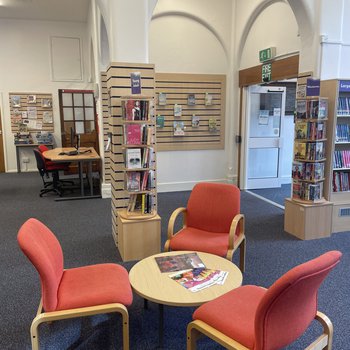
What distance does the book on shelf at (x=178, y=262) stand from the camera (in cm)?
245

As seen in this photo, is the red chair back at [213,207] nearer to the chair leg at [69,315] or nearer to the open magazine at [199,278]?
the open magazine at [199,278]

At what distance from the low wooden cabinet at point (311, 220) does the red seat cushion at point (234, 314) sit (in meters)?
2.33

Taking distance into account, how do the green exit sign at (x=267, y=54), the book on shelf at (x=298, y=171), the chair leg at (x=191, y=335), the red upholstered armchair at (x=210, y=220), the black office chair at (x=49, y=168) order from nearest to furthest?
the chair leg at (x=191, y=335) < the red upholstered armchair at (x=210, y=220) < the book on shelf at (x=298, y=171) < the green exit sign at (x=267, y=54) < the black office chair at (x=49, y=168)

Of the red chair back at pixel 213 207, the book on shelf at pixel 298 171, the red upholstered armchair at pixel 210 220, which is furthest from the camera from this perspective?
the book on shelf at pixel 298 171

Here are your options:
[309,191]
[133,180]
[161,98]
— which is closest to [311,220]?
[309,191]

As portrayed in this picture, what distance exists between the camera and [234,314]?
185 cm

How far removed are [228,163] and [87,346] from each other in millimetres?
5171

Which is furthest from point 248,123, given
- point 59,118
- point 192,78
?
point 59,118

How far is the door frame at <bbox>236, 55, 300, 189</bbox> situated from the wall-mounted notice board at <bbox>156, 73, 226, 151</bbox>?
0.38 m

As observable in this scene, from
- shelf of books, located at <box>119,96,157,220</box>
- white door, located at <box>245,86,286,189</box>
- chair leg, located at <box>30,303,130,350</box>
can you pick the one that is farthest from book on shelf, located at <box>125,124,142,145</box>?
white door, located at <box>245,86,286,189</box>

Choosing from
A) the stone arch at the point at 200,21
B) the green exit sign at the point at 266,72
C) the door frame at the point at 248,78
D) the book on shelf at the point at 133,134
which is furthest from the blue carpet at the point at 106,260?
the stone arch at the point at 200,21

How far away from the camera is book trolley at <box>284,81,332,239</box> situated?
4.04 meters

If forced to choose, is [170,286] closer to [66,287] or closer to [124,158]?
[66,287]

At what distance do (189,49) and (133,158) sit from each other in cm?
375
